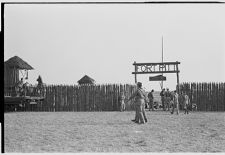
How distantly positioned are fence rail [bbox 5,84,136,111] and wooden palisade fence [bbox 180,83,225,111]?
136 inches

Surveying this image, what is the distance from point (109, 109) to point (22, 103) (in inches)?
228

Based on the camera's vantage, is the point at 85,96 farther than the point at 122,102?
Yes

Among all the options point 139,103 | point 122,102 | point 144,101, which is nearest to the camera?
point 139,103

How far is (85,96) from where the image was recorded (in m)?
24.0

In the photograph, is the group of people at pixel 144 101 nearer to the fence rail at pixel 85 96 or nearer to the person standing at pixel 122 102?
the person standing at pixel 122 102

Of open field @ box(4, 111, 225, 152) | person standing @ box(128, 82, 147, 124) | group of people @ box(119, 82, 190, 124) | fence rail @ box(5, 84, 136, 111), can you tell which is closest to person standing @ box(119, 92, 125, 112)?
group of people @ box(119, 82, 190, 124)

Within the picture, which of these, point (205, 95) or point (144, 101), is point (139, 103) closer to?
point (144, 101)

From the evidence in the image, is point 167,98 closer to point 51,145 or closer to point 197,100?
point 197,100

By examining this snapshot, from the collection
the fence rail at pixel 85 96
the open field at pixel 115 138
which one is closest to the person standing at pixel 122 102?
the fence rail at pixel 85 96

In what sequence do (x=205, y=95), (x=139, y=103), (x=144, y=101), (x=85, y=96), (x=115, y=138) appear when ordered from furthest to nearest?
1. (x=85, y=96)
2. (x=205, y=95)
3. (x=144, y=101)
4. (x=139, y=103)
5. (x=115, y=138)

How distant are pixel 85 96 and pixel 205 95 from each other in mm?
7311

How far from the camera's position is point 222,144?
9664 millimetres

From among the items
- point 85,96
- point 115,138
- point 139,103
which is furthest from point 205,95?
point 115,138

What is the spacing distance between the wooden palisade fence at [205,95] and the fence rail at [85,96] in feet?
11.4
